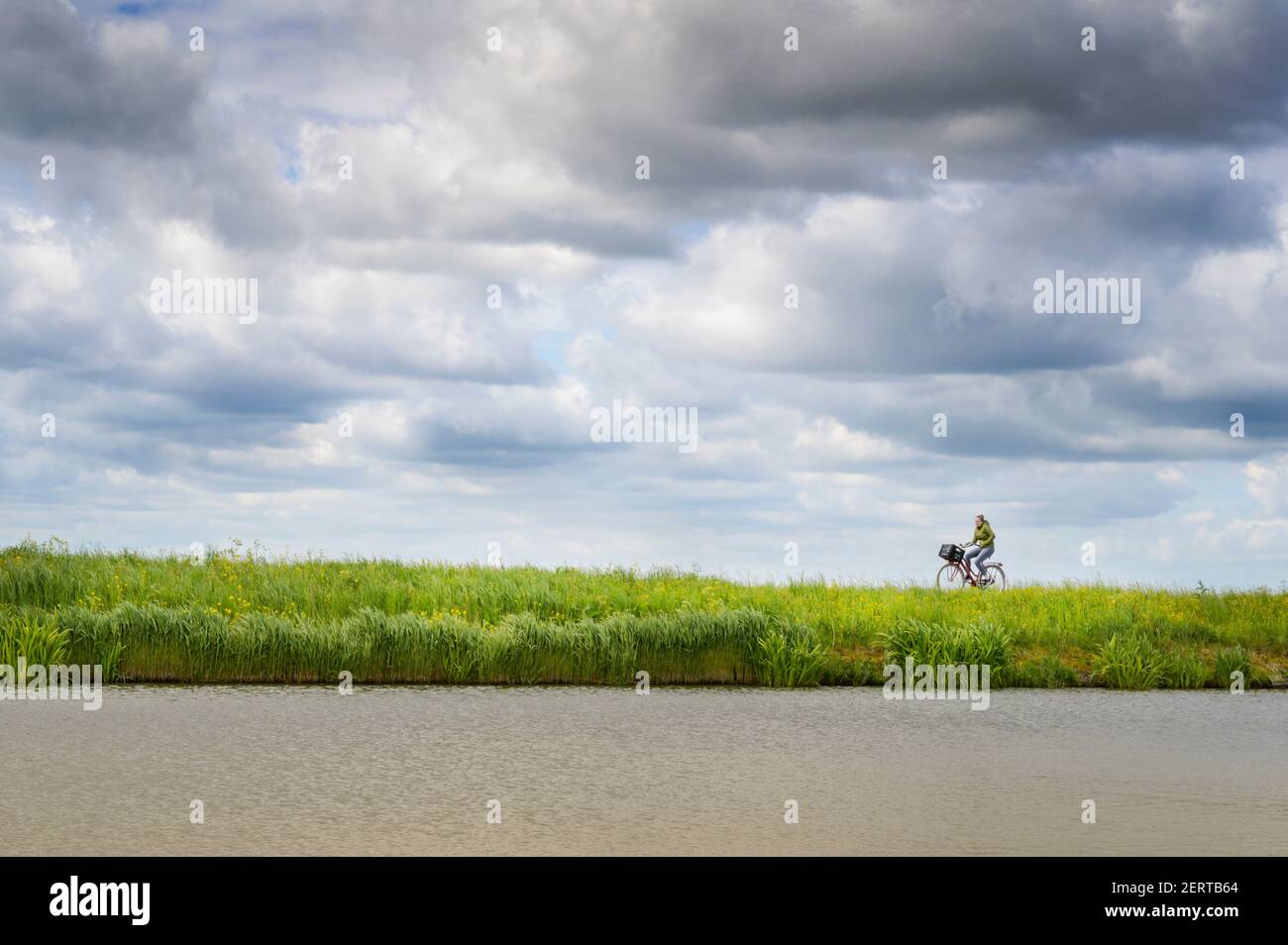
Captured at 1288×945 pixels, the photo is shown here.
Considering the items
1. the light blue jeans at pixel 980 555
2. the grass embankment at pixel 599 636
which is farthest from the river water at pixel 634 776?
the light blue jeans at pixel 980 555

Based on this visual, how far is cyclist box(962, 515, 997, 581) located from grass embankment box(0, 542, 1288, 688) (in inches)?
227

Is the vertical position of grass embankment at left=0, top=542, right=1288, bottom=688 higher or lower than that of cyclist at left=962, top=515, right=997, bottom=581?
lower

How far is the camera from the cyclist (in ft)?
109

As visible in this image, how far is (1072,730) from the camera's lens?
16500mm

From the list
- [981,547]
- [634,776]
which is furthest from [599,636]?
[981,547]

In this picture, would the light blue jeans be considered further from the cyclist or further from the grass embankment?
the grass embankment

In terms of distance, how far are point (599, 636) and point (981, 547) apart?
1471 cm

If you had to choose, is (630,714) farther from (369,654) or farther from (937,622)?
(937,622)

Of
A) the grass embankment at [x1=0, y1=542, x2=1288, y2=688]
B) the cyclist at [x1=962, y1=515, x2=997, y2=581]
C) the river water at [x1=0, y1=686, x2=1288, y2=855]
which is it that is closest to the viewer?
the river water at [x1=0, y1=686, x2=1288, y2=855]

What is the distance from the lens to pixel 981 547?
33.3 metres

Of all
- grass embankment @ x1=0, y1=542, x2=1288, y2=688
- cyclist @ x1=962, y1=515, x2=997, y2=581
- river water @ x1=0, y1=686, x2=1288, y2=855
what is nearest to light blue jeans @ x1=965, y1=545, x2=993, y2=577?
cyclist @ x1=962, y1=515, x2=997, y2=581

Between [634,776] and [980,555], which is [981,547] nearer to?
[980,555]
